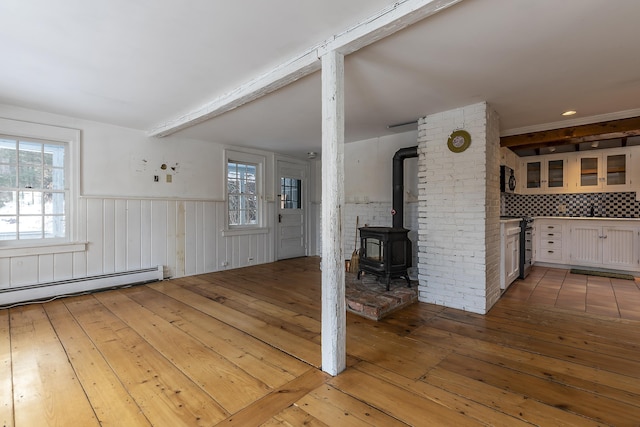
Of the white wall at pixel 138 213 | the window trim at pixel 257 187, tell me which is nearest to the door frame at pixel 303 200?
the window trim at pixel 257 187

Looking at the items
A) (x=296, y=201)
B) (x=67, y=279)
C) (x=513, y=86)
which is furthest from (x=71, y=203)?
(x=513, y=86)

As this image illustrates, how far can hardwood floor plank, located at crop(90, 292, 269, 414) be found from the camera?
1855mm

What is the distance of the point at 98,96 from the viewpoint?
3.15 metres

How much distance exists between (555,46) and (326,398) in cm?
287

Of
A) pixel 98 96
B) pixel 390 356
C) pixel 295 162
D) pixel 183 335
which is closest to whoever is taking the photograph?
pixel 390 356

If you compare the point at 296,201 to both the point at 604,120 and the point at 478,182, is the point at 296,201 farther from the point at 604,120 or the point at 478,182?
the point at 604,120

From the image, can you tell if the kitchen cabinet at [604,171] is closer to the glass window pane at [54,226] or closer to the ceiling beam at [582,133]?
the ceiling beam at [582,133]

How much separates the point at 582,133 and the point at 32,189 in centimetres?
699

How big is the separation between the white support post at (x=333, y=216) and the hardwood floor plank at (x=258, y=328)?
0.92 feet

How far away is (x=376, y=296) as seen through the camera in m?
3.44

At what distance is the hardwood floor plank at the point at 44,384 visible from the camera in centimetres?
165

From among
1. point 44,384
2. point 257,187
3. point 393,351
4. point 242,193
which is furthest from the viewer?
point 257,187

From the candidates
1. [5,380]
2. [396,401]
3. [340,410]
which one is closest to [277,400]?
[340,410]

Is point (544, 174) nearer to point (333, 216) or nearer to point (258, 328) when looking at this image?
point (333, 216)
